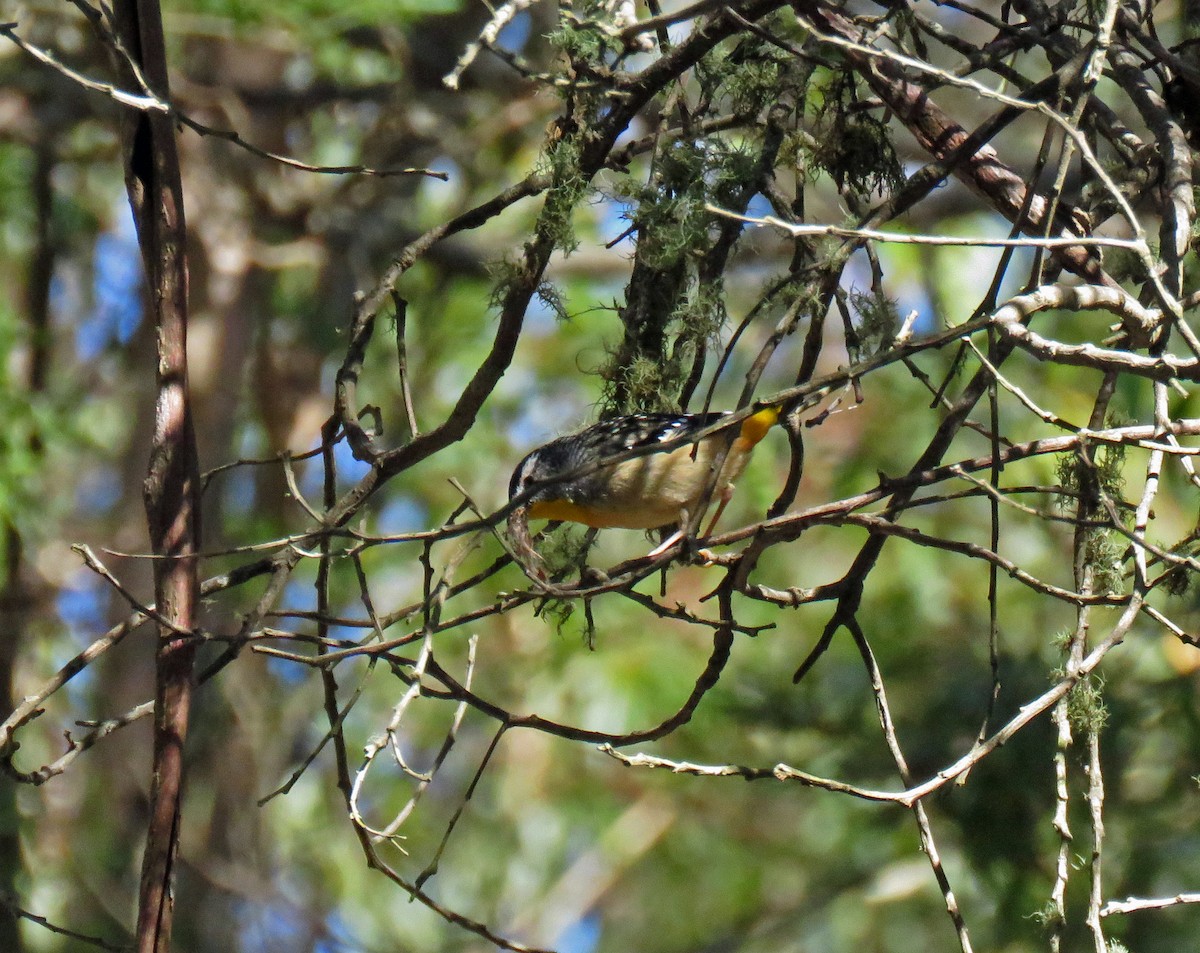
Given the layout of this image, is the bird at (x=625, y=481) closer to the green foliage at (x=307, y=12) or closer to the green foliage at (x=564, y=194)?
the green foliage at (x=564, y=194)

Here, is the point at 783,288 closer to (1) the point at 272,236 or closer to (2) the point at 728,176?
(2) the point at 728,176

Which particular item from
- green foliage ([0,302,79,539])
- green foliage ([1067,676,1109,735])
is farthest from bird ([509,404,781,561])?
green foliage ([0,302,79,539])

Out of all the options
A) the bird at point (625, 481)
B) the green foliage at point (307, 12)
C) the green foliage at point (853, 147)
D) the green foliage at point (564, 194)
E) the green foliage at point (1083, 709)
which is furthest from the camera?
the green foliage at point (307, 12)

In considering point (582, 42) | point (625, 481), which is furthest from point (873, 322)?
point (625, 481)

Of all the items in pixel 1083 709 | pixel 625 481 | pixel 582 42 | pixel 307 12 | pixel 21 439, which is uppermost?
pixel 307 12

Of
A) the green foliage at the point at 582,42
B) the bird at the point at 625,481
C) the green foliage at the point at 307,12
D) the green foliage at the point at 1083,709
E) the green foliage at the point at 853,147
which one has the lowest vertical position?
the green foliage at the point at 1083,709

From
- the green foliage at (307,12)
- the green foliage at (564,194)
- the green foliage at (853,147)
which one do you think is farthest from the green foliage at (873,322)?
the green foliage at (307,12)

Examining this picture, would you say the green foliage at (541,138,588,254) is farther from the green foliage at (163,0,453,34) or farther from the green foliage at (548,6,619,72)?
the green foliage at (163,0,453,34)

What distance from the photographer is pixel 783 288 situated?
2.55m

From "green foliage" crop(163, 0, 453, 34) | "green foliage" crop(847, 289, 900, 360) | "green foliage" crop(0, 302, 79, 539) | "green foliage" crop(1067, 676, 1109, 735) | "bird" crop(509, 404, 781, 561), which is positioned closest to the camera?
"green foliage" crop(1067, 676, 1109, 735)

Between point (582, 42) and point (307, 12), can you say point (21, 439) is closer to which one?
point (307, 12)

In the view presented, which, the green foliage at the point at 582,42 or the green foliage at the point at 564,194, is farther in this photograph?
the green foliage at the point at 564,194

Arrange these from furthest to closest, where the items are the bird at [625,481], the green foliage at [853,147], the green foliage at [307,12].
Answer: the green foliage at [307,12] < the bird at [625,481] < the green foliage at [853,147]

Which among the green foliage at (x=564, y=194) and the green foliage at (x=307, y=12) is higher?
the green foliage at (x=307, y=12)
